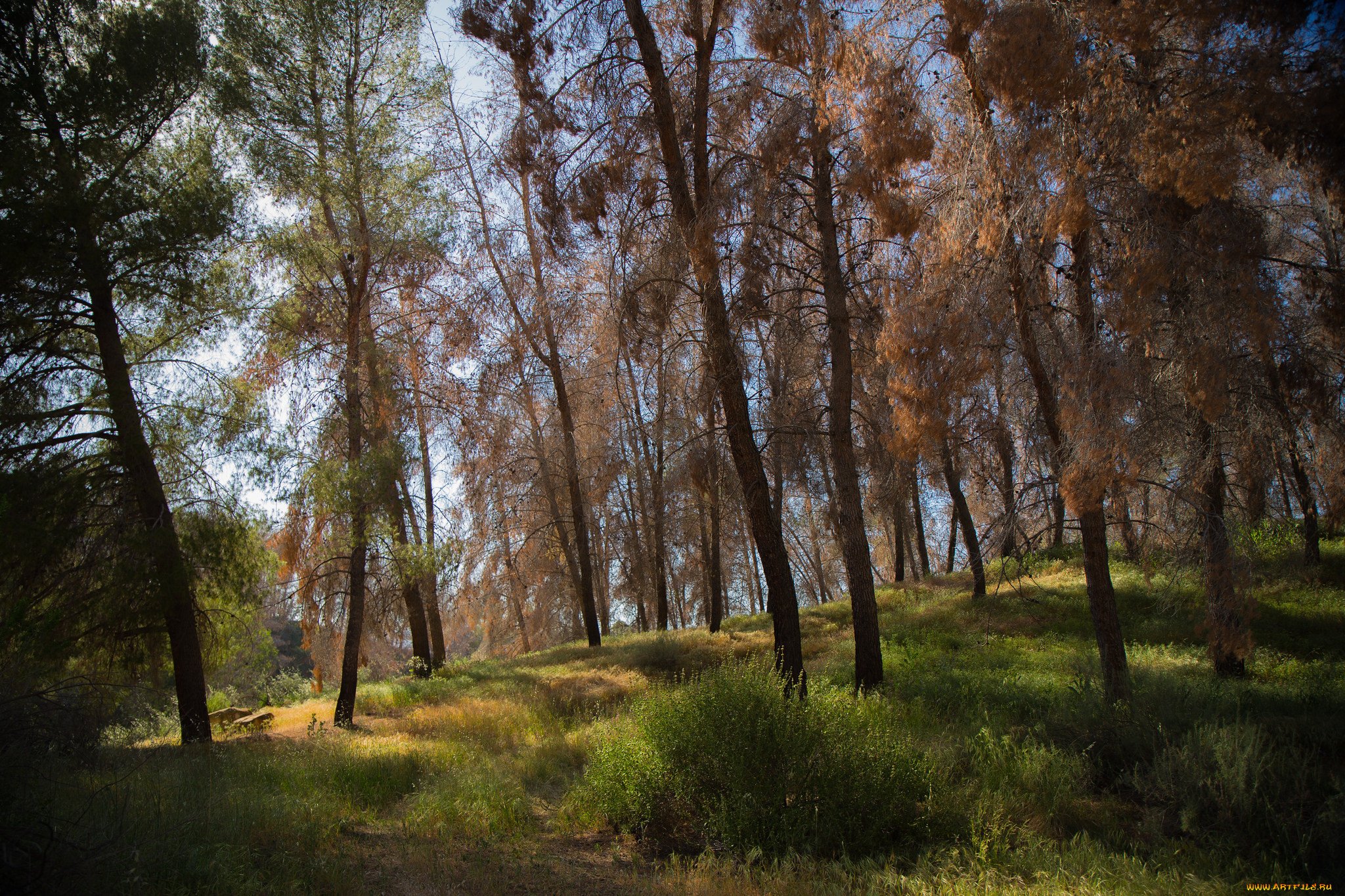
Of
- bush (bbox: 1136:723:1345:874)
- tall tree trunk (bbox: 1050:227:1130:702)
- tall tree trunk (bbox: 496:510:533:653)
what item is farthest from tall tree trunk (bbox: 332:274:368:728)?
bush (bbox: 1136:723:1345:874)

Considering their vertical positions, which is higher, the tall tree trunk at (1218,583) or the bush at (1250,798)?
the tall tree trunk at (1218,583)

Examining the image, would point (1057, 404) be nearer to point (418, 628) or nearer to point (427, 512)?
point (427, 512)

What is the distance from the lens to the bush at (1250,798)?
4281 mm

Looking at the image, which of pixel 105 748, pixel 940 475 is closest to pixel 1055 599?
pixel 940 475

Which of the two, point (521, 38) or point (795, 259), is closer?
point (521, 38)

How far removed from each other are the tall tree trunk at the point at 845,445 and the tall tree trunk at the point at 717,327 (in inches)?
54.6

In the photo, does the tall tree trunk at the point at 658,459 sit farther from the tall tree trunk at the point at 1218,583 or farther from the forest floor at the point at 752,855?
the tall tree trunk at the point at 1218,583

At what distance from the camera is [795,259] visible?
11461 millimetres

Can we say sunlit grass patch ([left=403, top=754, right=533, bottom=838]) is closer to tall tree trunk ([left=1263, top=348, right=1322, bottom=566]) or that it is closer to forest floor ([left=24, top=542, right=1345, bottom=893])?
forest floor ([left=24, top=542, right=1345, bottom=893])

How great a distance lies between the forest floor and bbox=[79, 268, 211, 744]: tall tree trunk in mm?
900

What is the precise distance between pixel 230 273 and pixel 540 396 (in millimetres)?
11004

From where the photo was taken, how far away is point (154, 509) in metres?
9.02

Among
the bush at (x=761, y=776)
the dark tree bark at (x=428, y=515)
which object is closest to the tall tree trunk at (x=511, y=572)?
the dark tree bark at (x=428, y=515)

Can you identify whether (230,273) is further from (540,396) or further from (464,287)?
(540,396)
